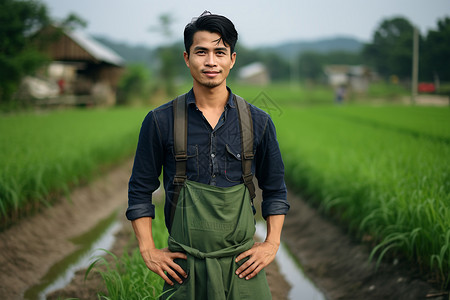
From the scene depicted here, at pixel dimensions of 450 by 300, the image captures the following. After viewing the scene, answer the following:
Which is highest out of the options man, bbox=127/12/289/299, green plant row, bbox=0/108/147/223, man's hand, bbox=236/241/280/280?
man, bbox=127/12/289/299

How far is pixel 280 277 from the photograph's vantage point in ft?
12.7

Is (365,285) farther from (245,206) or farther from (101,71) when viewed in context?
(101,71)

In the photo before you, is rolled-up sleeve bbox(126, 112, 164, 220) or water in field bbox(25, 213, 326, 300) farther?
water in field bbox(25, 213, 326, 300)

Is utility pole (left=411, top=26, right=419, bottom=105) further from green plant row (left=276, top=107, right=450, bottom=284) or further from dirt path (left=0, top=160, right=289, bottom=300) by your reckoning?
dirt path (left=0, top=160, right=289, bottom=300)

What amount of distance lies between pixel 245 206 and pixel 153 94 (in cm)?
A: 2447

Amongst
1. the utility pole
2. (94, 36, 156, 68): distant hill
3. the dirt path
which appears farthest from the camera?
(94, 36, 156, 68): distant hill

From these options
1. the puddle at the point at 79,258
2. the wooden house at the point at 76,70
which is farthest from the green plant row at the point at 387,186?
the wooden house at the point at 76,70

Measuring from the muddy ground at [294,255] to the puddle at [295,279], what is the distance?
51mm

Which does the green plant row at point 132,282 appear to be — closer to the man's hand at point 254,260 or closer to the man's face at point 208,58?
the man's hand at point 254,260

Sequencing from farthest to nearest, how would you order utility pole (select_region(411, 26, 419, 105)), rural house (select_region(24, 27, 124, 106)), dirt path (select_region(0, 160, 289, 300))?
rural house (select_region(24, 27, 124, 106)) → utility pole (select_region(411, 26, 419, 105)) → dirt path (select_region(0, 160, 289, 300))

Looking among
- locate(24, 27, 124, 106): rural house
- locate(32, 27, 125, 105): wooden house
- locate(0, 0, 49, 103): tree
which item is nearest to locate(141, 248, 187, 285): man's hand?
locate(0, 0, 49, 103): tree

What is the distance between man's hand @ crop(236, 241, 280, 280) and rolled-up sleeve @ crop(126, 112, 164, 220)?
386 millimetres

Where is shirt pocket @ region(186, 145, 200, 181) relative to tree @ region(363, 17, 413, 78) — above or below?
below

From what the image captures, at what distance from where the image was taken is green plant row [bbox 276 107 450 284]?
2969mm
